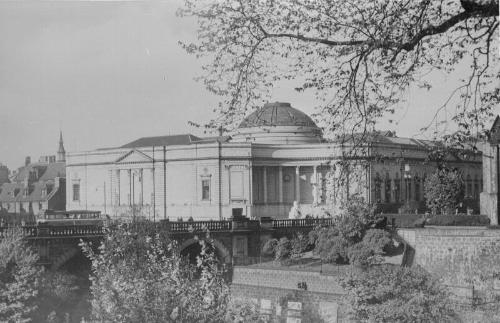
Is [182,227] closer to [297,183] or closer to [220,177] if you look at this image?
[220,177]

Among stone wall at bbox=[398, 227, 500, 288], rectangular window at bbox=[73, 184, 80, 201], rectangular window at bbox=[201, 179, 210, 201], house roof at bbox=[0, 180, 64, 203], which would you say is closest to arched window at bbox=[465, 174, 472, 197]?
rectangular window at bbox=[201, 179, 210, 201]

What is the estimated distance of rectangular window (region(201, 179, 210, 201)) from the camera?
6869 centimetres

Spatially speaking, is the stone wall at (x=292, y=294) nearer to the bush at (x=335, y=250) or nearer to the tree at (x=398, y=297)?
the tree at (x=398, y=297)

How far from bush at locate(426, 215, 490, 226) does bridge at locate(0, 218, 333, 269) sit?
6727 mm

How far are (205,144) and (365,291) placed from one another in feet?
154

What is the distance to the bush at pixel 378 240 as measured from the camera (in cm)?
3550

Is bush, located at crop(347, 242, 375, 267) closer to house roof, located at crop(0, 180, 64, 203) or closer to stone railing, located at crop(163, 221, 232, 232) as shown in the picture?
stone railing, located at crop(163, 221, 232, 232)

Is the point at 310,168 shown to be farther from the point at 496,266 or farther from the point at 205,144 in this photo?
the point at 496,266

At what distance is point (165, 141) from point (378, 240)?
45618 mm

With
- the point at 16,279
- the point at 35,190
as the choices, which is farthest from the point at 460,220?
the point at 35,190

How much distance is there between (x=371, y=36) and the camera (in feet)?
34.1

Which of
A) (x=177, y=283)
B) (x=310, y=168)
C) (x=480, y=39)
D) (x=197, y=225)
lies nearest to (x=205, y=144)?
(x=310, y=168)

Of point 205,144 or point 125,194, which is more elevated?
point 205,144

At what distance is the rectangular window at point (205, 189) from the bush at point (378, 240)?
33.1 m
